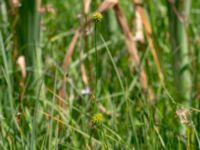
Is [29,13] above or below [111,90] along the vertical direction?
above

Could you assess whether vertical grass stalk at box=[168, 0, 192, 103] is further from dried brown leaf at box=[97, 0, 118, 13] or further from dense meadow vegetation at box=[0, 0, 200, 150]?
dried brown leaf at box=[97, 0, 118, 13]

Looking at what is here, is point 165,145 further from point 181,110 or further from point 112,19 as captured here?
point 112,19

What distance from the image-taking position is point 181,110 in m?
1.60

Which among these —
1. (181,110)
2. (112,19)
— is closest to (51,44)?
(112,19)

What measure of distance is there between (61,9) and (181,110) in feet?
6.05

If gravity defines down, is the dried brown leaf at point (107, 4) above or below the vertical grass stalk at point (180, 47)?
above

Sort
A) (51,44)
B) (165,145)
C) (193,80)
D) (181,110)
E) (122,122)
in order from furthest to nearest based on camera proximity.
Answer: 1. (51,44)
2. (193,80)
3. (122,122)
4. (165,145)
5. (181,110)

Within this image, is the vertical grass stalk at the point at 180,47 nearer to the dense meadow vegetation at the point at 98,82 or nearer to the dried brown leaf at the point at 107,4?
the dense meadow vegetation at the point at 98,82

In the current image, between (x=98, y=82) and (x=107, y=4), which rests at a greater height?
(x=107, y=4)

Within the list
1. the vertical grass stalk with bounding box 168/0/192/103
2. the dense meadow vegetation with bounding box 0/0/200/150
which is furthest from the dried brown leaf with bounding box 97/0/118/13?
the vertical grass stalk with bounding box 168/0/192/103

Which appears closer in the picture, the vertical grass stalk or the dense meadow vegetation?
the dense meadow vegetation

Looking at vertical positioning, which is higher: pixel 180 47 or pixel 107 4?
pixel 107 4

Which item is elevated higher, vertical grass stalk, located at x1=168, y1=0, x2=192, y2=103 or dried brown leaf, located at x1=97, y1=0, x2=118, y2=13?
dried brown leaf, located at x1=97, y1=0, x2=118, y2=13

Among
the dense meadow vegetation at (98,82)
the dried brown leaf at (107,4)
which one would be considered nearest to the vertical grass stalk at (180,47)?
the dense meadow vegetation at (98,82)
